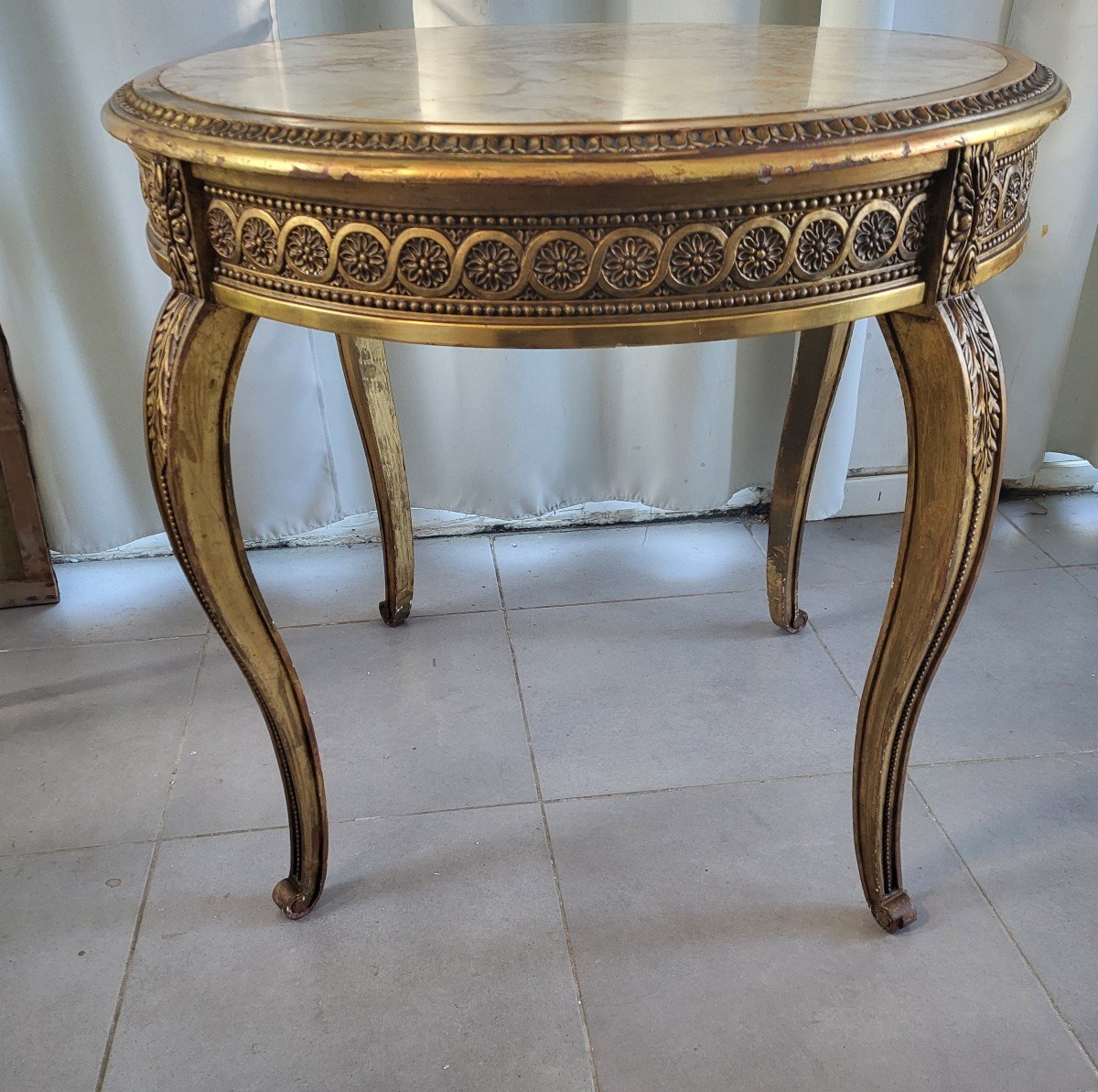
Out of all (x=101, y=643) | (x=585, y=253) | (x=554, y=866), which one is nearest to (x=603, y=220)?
(x=585, y=253)

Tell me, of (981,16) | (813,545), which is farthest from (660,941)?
(981,16)

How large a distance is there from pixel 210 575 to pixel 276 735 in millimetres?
195

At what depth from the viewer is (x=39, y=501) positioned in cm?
167

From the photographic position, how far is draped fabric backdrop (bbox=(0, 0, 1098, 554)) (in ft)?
4.72

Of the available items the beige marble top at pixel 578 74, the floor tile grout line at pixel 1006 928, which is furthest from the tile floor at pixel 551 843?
the beige marble top at pixel 578 74

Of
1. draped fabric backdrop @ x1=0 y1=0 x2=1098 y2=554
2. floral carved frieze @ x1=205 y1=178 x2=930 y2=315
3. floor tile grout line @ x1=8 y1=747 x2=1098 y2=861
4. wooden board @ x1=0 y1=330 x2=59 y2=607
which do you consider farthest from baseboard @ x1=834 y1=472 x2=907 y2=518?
wooden board @ x1=0 y1=330 x2=59 y2=607

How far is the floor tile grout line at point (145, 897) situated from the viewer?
100 centimetres

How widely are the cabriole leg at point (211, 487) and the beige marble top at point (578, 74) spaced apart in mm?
175

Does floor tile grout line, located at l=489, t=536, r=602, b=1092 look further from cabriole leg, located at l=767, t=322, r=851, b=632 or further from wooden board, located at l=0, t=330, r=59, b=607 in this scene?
wooden board, located at l=0, t=330, r=59, b=607

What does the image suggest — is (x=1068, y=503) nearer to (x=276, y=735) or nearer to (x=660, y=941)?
(x=660, y=941)

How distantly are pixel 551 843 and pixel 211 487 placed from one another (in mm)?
573

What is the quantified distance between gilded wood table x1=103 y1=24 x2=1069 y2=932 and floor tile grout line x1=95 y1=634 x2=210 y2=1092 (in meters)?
0.35

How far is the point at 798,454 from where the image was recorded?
1.44 m

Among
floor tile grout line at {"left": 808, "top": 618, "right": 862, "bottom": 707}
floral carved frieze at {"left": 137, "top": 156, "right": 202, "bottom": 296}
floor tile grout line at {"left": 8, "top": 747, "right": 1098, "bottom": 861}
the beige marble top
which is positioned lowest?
floor tile grout line at {"left": 808, "top": 618, "right": 862, "bottom": 707}
